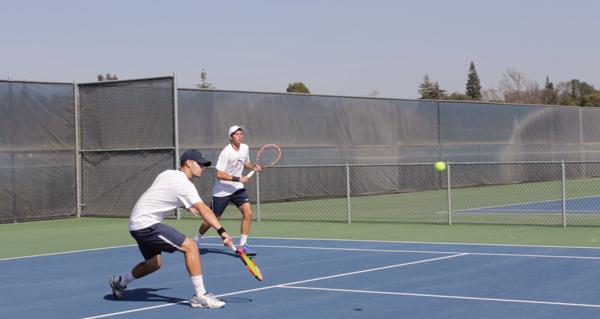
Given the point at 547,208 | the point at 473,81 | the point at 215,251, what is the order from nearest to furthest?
the point at 215,251
the point at 547,208
the point at 473,81

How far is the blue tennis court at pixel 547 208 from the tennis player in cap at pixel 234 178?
849cm

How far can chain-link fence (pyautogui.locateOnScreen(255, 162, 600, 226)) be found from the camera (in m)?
19.2

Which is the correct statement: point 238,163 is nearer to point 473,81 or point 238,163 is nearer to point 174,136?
point 174,136

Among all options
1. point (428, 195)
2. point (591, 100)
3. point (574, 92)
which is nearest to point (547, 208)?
point (428, 195)

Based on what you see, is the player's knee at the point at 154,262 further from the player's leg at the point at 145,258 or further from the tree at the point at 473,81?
the tree at the point at 473,81

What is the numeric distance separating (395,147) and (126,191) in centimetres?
1088

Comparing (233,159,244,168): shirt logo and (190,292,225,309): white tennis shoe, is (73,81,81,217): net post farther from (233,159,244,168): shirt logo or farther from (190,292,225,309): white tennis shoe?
(190,292,225,309): white tennis shoe

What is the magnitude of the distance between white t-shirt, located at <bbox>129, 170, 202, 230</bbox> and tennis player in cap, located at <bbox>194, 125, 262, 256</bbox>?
3.98 meters

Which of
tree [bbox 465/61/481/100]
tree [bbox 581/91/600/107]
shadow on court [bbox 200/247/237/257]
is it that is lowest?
shadow on court [bbox 200/247/237/257]

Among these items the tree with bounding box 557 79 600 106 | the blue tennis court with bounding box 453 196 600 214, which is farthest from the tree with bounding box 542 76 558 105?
the blue tennis court with bounding box 453 196 600 214

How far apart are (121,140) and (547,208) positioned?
10.1 m

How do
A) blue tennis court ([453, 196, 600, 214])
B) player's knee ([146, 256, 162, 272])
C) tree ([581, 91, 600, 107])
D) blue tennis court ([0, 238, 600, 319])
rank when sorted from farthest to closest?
tree ([581, 91, 600, 107])
blue tennis court ([453, 196, 600, 214])
player's knee ([146, 256, 162, 272])
blue tennis court ([0, 238, 600, 319])

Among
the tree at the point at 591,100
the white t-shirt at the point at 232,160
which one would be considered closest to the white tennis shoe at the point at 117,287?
the white t-shirt at the point at 232,160

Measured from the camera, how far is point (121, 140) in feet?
72.0
